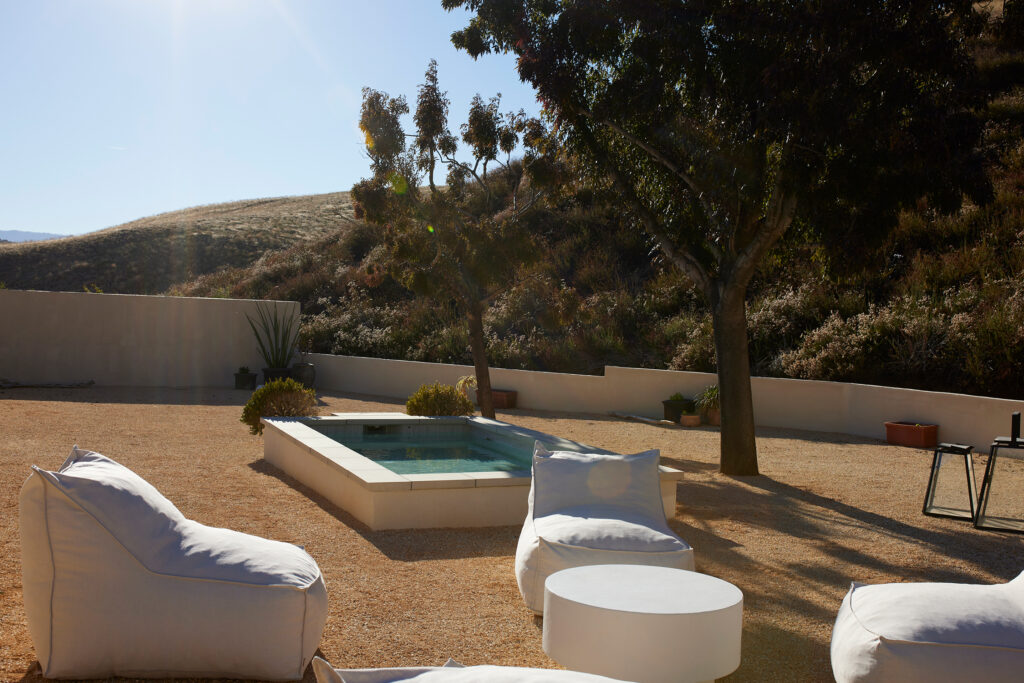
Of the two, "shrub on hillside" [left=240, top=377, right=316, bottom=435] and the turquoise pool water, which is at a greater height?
"shrub on hillside" [left=240, top=377, right=316, bottom=435]

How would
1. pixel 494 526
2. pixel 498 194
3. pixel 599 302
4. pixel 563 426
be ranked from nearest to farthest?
pixel 494 526 → pixel 563 426 → pixel 599 302 → pixel 498 194

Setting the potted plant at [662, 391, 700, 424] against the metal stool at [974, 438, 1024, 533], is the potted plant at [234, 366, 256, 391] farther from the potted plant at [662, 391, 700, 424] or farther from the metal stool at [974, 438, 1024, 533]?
the metal stool at [974, 438, 1024, 533]

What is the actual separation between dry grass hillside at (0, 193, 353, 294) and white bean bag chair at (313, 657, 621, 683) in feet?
103

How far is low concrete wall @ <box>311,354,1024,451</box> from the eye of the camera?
9453 millimetres

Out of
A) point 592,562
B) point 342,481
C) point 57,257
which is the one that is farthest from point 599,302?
point 57,257

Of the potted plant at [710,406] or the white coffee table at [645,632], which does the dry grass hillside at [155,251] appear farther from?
the white coffee table at [645,632]

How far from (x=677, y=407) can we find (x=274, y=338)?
9.23 metres

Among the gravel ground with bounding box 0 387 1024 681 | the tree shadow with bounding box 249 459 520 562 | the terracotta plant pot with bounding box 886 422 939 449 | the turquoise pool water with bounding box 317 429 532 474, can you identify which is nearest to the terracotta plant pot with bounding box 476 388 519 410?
the gravel ground with bounding box 0 387 1024 681

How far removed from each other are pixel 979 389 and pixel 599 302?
762 cm

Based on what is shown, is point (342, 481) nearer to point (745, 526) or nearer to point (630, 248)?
point (745, 526)

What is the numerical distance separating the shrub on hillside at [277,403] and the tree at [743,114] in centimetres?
414

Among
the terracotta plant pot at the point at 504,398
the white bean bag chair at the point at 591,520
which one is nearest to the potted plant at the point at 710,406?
the terracotta plant pot at the point at 504,398

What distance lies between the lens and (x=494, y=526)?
19.0 feet

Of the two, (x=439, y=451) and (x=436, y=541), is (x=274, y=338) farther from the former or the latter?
(x=436, y=541)
